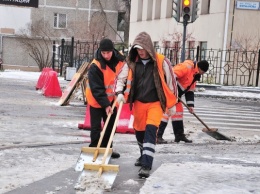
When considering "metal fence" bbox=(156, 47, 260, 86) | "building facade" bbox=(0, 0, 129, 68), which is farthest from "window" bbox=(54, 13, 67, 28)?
"metal fence" bbox=(156, 47, 260, 86)

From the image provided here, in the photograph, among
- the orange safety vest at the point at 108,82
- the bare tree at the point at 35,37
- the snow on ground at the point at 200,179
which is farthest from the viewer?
the bare tree at the point at 35,37

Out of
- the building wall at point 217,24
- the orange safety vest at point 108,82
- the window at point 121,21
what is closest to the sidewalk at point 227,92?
the building wall at point 217,24

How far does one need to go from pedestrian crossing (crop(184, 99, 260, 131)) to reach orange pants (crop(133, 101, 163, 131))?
5.80 meters

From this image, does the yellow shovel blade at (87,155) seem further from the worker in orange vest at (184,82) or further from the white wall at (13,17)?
the white wall at (13,17)

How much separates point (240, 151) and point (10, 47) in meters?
39.3

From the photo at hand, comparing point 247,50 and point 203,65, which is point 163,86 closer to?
point 203,65

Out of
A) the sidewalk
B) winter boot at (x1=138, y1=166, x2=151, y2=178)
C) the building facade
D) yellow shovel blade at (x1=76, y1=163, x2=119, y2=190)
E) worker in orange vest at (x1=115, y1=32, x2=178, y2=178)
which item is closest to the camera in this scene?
yellow shovel blade at (x1=76, y1=163, x2=119, y2=190)

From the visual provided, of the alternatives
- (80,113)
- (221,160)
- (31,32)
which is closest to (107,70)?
(221,160)

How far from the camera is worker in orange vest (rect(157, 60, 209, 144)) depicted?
858 centimetres

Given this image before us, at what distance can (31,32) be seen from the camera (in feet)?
147

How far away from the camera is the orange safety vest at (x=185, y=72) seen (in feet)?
28.1

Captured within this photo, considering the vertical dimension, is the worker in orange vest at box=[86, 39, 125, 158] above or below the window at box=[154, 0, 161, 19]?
below

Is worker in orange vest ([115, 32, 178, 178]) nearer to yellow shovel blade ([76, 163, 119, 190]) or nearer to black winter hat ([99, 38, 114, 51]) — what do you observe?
black winter hat ([99, 38, 114, 51])

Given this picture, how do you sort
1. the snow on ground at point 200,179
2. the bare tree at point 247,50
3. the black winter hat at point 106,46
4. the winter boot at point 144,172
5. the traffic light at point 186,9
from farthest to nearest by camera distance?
the bare tree at point 247,50 < the traffic light at point 186,9 < the black winter hat at point 106,46 < the winter boot at point 144,172 < the snow on ground at point 200,179
